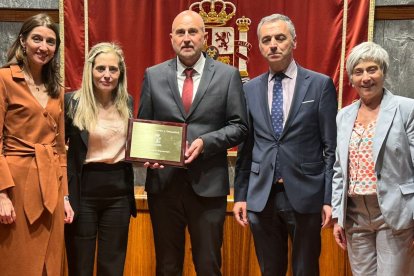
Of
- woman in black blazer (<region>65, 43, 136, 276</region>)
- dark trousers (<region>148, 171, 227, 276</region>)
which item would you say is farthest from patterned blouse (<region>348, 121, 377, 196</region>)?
woman in black blazer (<region>65, 43, 136, 276</region>)

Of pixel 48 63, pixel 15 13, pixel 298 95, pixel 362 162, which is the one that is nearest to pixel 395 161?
pixel 362 162

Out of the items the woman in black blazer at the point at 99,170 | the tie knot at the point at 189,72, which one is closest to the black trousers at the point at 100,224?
the woman in black blazer at the point at 99,170

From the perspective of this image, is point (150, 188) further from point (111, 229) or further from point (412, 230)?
point (412, 230)

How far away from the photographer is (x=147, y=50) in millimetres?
4027

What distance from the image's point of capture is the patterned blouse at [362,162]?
7.24 ft

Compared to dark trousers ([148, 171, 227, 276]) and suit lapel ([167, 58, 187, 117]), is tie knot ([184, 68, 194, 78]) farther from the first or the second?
dark trousers ([148, 171, 227, 276])

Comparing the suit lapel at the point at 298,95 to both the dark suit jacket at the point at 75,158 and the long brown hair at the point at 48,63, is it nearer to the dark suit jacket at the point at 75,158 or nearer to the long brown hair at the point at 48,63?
the dark suit jacket at the point at 75,158

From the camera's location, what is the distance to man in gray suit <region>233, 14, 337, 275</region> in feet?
7.90

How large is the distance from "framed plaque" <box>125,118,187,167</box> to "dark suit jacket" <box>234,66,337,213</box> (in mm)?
377

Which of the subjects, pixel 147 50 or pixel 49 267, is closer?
pixel 49 267

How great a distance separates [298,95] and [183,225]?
0.83m

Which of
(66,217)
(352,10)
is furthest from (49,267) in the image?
(352,10)

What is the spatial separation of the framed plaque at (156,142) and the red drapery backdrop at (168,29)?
1656 mm

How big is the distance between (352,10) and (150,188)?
2.18 m
